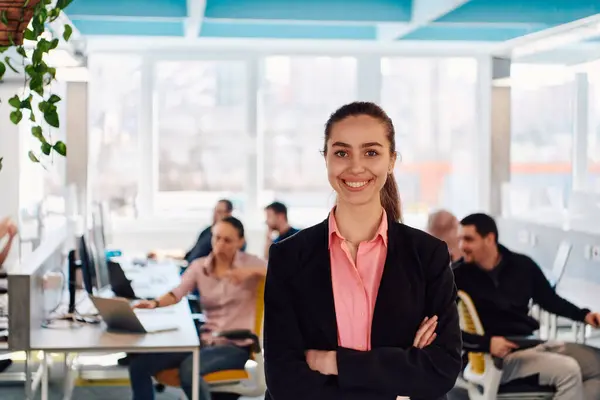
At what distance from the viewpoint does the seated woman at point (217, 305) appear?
4867 mm

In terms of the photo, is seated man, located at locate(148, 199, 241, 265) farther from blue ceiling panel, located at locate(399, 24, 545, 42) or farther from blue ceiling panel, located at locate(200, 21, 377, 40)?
blue ceiling panel, located at locate(399, 24, 545, 42)

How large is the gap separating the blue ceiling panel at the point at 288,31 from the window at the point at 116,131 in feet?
5.36

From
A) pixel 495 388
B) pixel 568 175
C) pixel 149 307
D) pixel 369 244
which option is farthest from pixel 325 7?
pixel 369 244

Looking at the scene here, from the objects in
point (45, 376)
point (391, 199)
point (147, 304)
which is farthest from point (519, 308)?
point (391, 199)

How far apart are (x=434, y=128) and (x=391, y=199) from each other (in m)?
9.53

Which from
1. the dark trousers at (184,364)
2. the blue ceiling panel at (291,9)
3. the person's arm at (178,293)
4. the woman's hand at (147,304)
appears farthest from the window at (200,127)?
the dark trousers at (184,364)

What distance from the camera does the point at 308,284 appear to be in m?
1.99

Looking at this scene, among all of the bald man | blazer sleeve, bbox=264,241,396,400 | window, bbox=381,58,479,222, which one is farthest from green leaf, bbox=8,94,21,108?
window, bbox=381,58,479,222

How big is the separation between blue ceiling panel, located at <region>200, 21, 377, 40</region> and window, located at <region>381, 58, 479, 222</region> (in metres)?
1.68

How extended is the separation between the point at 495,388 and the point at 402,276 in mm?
2787

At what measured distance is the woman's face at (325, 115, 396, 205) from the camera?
6.47 feet

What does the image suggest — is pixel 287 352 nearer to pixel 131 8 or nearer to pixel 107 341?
pixel 107 341

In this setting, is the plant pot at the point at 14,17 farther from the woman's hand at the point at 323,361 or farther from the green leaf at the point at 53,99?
the woman's hand at the point at 323,361

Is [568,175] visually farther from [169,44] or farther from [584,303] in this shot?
[169,44]
